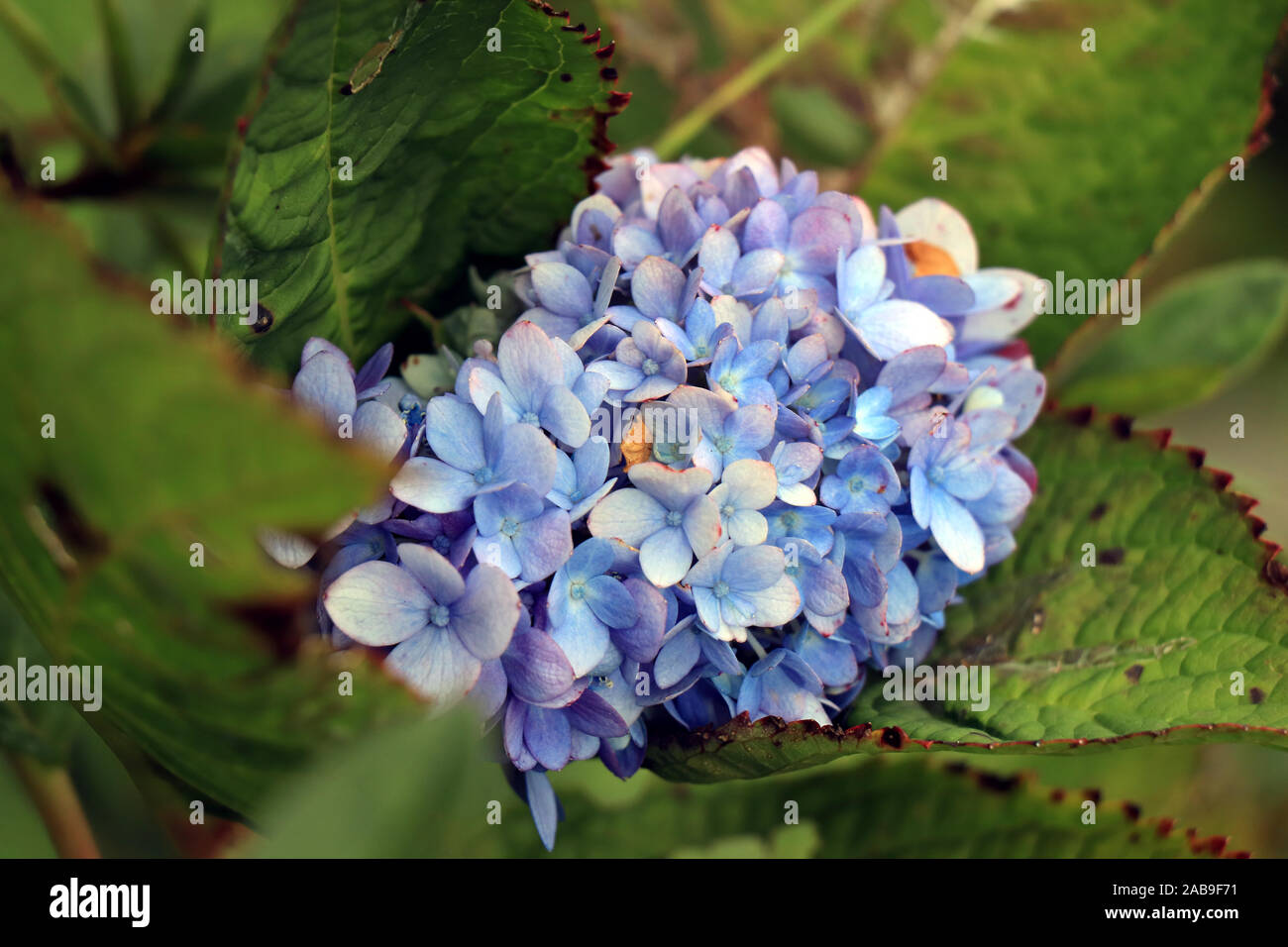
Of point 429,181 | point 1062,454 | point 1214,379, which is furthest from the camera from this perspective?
point 1214,379

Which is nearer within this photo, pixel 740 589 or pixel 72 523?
pixel 72 523

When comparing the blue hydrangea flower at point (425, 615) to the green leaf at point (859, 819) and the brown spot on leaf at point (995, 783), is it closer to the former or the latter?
the green leaf at point (859, 819)

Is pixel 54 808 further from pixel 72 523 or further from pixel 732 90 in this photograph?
pixel 732 90

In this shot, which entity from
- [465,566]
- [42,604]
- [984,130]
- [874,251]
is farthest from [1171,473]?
[42,604]

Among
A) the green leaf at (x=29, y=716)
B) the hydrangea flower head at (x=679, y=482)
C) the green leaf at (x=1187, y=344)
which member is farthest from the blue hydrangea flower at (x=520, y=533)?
the green leaf at (x=1187, y=344)

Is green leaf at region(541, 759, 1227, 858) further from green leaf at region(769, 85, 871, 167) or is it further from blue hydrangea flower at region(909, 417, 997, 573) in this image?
green leaf at region(769, 85, 871, 167)

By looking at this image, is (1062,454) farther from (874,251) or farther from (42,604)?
(42,604)

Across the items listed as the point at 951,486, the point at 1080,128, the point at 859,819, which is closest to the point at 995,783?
the point at 859,819
